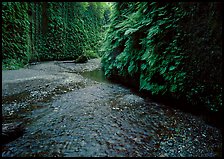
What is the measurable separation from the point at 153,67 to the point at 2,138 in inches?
122

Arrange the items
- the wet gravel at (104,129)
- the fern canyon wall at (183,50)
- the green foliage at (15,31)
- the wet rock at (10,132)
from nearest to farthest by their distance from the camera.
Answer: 1. the wet gravel at (104,129)
2. the wet rock at (10,132)
3. the fern canyon wall at (183,50)
4. the green foliage at (15,31)

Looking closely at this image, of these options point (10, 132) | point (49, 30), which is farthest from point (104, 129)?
point (49, 30)

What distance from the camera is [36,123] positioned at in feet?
7.34

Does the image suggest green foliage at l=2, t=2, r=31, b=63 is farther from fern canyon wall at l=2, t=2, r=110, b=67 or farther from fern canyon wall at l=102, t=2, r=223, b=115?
fern canyon wall at l=102, t=2, r=223, b=115

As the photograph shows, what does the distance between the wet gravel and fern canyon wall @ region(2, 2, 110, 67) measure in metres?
6.48

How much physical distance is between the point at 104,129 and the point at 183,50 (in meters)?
2.11

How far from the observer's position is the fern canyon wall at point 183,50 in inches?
83.7

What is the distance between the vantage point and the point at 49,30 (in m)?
11.9

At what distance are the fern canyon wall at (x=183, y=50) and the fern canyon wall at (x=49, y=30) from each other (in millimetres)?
7837

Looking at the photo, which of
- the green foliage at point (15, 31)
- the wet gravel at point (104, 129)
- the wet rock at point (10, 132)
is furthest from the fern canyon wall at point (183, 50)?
the green foliage at point (15, 31)

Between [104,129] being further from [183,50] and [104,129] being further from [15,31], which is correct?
[15,31]

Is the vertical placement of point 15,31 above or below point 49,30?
below

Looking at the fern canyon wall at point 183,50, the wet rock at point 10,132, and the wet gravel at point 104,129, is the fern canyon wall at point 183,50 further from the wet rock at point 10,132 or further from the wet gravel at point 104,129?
the wet rock at point 10,132

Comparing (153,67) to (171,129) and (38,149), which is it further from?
(38,149)
